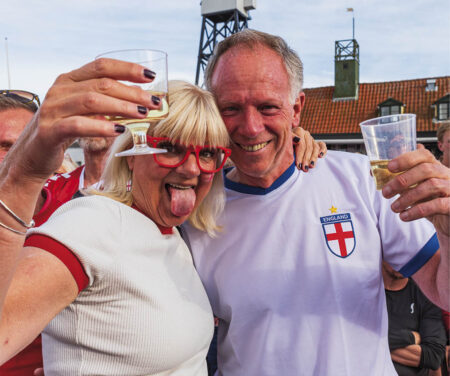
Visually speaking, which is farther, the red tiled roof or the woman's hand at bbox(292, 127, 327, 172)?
the red tiled roof

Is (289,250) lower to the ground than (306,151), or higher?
lower

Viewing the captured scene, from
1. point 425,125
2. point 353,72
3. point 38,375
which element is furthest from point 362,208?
point 353,72

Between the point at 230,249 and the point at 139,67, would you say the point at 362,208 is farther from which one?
the point at 139,67

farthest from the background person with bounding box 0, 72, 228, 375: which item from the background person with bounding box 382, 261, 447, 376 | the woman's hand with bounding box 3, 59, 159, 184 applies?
the background person with bounding box 382, 261, 447, 376

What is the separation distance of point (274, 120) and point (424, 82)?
92.3 feet

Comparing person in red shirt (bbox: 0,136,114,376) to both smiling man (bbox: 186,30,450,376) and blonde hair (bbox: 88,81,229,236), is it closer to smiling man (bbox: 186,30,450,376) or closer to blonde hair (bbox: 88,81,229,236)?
blonde hair (bbox: 88,81,229,236)

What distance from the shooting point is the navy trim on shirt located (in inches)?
78.5

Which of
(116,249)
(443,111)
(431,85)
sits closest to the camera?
(116,249)

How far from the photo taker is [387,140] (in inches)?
57.7

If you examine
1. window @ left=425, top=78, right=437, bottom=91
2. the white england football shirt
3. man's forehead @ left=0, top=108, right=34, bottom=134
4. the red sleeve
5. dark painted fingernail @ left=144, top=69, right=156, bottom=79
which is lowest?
the white england football shirt

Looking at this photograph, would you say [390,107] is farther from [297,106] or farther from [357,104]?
[297,106]

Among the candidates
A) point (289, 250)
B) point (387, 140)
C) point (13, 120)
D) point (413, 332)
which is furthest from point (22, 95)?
point (413, 332)

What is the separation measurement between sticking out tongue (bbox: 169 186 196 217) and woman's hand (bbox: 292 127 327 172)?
0.69 m

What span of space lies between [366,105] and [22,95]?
27.2 metres
